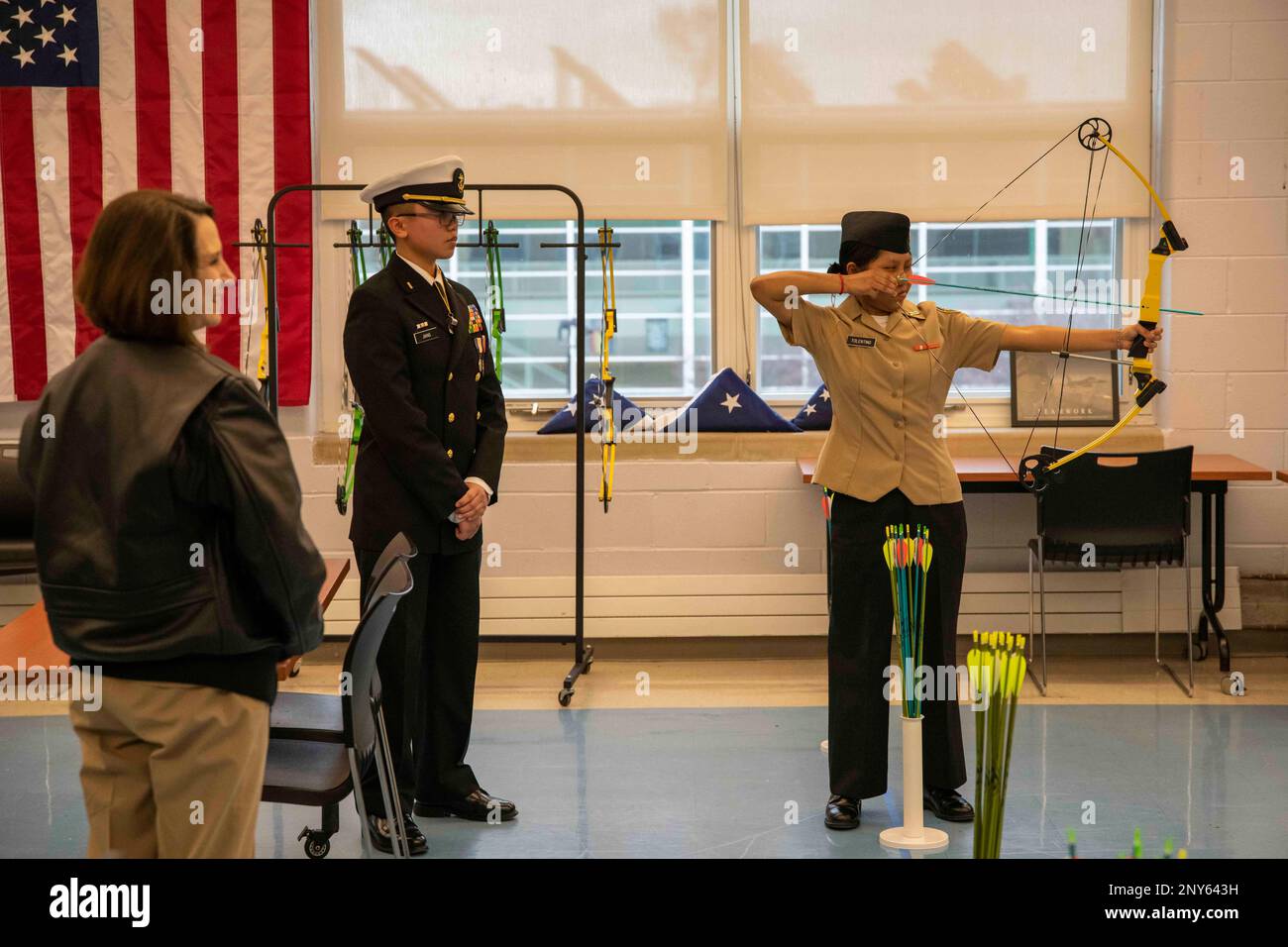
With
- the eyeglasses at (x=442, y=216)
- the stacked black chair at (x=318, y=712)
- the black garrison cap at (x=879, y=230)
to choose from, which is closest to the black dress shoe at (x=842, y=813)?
the stacked black chair at (x=318, y=712)

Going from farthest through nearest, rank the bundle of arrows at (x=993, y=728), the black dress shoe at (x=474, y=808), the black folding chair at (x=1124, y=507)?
the black folding chair at (x=1124, y=507)
the black dress shoe at (x=474, y=808)
the bundle of arrows at (x=993, y=728)

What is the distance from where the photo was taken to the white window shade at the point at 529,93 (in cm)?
524

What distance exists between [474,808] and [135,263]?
1991mm

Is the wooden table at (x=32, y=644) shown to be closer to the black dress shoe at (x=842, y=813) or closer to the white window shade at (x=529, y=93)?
the black dress shoe at (x=842, y=813)

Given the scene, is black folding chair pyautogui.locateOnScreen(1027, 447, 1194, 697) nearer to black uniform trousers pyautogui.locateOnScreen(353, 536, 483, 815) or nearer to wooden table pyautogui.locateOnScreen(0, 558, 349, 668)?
black uniform trousers pyautogui.locateOnScreen(353, 536, 483, 815)

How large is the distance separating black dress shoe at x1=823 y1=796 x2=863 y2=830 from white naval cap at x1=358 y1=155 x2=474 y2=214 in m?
1.72

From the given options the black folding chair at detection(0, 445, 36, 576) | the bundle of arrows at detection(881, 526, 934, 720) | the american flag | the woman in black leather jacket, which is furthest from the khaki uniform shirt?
the black folding chair at detection(0, 445, 36, 576)

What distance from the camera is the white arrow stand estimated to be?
10.1ft

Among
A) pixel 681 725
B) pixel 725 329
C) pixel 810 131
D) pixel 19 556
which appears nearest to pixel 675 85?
pixel 810 131

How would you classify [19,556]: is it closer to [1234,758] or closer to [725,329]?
[725,329]

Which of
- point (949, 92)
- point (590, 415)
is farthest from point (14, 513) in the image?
point (949, 92)

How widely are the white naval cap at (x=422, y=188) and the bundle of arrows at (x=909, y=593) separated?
1303 millimetres

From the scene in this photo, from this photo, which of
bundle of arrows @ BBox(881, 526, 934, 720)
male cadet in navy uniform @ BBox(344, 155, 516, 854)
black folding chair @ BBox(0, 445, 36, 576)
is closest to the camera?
bundle of arrows @ BBox(881, 526, 934, 720)

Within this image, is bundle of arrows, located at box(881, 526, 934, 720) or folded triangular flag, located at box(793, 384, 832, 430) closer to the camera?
bundle of arrows, located at box(881, 526, 934, 720)
